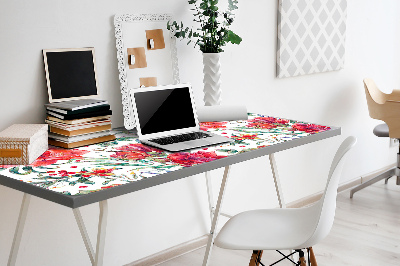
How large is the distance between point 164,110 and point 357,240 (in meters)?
1.56

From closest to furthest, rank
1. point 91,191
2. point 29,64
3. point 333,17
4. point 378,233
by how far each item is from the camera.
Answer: point 91,191, point 29,64, point 378,233, point 333,17

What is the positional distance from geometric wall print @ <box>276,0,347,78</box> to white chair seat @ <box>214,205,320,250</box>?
144 centimetres

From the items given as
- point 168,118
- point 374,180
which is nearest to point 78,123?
point 168,118

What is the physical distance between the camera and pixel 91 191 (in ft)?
5.56

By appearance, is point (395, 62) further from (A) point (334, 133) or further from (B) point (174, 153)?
(B) point (174, 153)

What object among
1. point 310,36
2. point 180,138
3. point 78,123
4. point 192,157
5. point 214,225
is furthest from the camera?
point 310,36

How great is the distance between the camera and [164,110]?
8.02ft

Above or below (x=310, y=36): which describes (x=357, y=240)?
below

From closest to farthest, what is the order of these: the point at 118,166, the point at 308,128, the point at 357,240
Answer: the point at 118,166
the point at 308,128
the point at 357,240

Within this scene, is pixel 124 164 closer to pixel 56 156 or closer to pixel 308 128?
pixel 56 156

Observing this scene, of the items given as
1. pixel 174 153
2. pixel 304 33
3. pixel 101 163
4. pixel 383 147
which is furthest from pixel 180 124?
pixel 383 147

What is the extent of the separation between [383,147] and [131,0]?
2790mm

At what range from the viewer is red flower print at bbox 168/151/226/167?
2.03 m

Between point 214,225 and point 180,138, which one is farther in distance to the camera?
point 214,225
